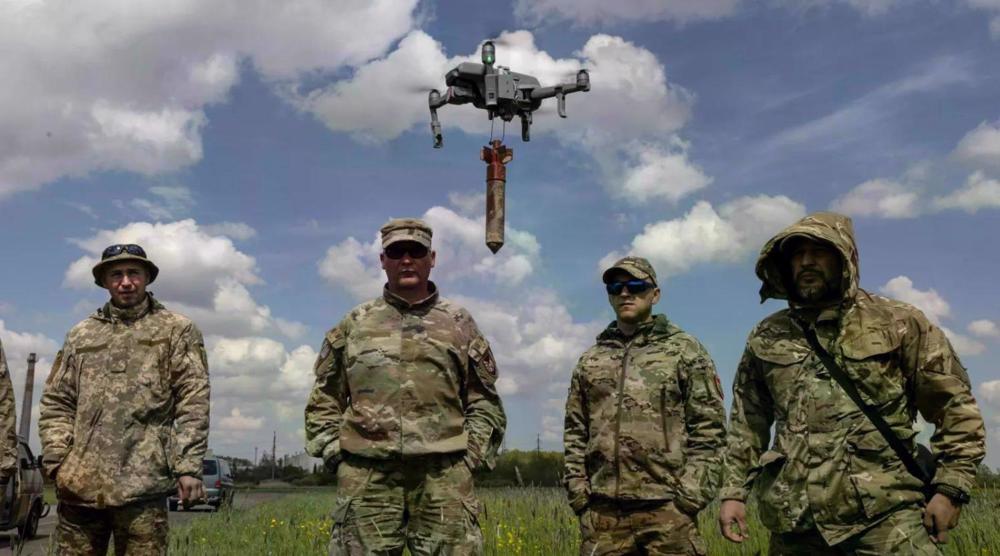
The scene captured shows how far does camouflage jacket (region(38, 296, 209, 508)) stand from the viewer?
A: 18.0ft

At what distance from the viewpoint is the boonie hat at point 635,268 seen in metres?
5.57

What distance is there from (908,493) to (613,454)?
178 centimetres

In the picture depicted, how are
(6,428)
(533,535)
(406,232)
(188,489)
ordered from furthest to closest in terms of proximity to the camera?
(533,535) → (188,489) → (6,428) → (406,232)

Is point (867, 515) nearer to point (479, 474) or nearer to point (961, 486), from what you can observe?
point (961, 486)

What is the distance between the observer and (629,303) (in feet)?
18.3

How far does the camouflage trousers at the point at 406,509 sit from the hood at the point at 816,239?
1749 millimetres

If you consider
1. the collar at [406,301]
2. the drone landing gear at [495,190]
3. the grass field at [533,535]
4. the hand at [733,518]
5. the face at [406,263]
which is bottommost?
the grass field at [533,535]

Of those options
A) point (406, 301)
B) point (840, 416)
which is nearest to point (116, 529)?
point (406, 301)

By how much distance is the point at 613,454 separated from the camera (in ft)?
17.3

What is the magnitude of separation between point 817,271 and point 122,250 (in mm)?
3998

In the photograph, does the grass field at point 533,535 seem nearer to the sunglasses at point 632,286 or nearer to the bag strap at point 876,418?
the sunglasses at point 632,286

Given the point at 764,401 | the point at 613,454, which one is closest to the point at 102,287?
the point at 613,454

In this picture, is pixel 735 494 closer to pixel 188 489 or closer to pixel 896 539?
pixel 896 539

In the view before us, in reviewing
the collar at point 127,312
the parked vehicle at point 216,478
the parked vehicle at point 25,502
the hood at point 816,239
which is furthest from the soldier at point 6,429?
the parked vehicle at point 216,478
